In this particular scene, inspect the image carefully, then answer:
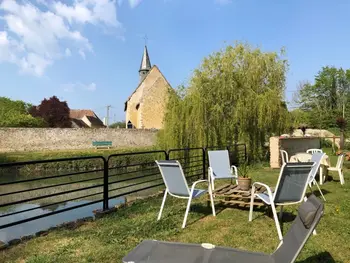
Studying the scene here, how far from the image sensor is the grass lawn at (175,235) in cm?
290

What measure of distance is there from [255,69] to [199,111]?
3230 millimetres

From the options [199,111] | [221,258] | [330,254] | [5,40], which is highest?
[5,40]

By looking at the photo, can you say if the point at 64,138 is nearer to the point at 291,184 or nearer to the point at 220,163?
the point at 220,163

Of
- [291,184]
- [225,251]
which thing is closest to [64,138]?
[291,184]

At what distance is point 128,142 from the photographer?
27.2 meters

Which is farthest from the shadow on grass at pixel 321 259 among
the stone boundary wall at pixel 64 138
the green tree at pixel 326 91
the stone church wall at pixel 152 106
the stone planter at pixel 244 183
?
the green tree at pixel 326 91

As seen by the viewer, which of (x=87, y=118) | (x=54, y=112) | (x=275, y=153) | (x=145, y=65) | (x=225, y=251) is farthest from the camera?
(x=87, y=118)

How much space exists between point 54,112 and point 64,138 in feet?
54.2

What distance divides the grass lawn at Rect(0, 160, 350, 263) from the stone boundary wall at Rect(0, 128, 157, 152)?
1924 centimetres

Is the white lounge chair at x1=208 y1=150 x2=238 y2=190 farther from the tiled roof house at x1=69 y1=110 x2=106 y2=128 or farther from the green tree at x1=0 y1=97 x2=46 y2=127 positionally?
the tiled roof house at x1=69 y1=110 x2=106 y2=128

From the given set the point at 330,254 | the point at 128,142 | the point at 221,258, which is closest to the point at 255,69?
the point at 330,254

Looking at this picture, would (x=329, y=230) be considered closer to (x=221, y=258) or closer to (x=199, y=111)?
(x=221, y=258)

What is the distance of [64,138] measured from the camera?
25531mm

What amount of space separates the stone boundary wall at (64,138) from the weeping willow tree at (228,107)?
1199 cm
